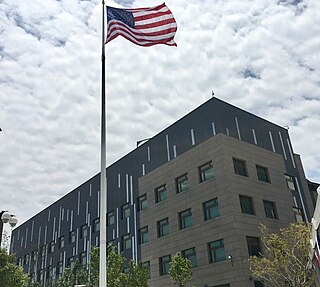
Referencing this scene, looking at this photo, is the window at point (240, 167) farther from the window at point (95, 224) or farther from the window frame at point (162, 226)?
the window at point (95, 224)

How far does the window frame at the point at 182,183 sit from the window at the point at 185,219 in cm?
210

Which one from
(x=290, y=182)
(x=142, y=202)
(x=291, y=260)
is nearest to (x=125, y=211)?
(x=142, y=202)

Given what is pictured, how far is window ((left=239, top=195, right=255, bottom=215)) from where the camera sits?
31.5 meters

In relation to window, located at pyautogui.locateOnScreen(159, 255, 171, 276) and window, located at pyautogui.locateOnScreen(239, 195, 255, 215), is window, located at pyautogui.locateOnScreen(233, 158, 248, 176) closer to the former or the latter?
window, located at pyautogui.locateOnScreen(239, 195, 255, 215)

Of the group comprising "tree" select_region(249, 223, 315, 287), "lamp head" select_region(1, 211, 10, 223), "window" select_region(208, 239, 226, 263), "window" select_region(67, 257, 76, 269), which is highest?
"window" select_region(67, 257, 76, 269)

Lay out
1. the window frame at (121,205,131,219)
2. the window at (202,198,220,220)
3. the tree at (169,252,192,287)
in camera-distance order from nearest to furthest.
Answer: the tree at (169,252,192,287) → the window at (202,198,220,220) → the window frame at (121,205,131,219)

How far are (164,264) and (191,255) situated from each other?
14.1ft

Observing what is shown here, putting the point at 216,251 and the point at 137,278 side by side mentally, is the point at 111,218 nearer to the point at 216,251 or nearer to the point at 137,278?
the point at 137,278

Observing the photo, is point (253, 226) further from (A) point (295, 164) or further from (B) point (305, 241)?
(A) point (295, 164)

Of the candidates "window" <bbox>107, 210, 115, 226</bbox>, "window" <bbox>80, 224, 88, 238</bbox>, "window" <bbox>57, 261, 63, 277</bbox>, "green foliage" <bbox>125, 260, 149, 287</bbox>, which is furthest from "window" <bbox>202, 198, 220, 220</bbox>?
"window" <bbox>57, 261, 63, 277</bbox>

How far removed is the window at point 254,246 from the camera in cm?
3016

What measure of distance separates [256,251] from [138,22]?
22.3 m

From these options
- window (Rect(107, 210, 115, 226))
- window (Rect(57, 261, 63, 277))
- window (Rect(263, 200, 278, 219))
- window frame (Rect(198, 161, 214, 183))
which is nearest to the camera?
window frame (Rect(198, 161, 214, 183))

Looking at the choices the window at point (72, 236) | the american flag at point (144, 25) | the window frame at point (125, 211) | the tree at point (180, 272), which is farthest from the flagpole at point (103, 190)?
the window at point (72, 236)
